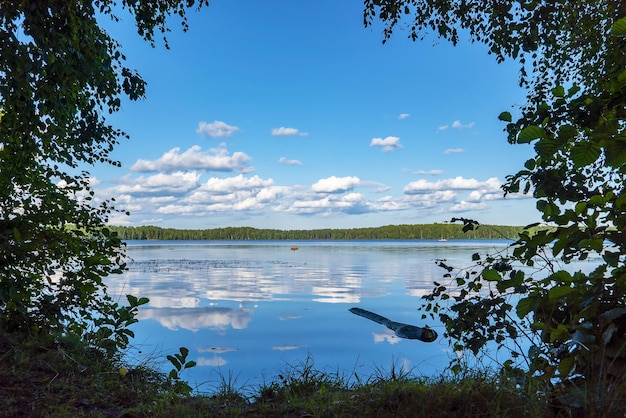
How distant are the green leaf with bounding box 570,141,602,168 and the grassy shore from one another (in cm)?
152

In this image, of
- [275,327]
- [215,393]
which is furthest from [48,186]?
[275,327]

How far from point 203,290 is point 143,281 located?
212 inches

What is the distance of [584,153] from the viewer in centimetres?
246

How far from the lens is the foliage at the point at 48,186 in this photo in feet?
13.6

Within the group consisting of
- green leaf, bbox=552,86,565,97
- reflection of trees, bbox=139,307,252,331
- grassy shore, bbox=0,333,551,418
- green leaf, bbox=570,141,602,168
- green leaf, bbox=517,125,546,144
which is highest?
green leaf, bbox=552,86,565,97

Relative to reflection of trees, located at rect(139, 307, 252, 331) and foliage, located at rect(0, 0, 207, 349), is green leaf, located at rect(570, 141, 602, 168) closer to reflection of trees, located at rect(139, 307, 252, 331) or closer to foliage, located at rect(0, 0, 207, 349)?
foliage, located at rect(0, 0, 207, 349)

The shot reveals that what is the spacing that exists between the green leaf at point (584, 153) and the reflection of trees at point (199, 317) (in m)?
12.4

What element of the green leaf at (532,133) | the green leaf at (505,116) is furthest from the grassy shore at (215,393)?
the green leaf at (505,116)

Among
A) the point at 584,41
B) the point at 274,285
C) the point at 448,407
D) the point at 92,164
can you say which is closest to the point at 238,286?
the point at 274,285

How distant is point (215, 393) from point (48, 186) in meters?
3.68

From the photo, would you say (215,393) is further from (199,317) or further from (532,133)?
(199,317)

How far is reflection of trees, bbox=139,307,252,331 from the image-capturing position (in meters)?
13.7

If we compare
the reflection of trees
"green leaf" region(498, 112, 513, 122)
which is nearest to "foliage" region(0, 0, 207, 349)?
"green leaf" region(498, 112, 513, 122)

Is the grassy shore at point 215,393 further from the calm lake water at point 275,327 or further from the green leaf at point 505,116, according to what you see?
the green leaf at point 505,116
